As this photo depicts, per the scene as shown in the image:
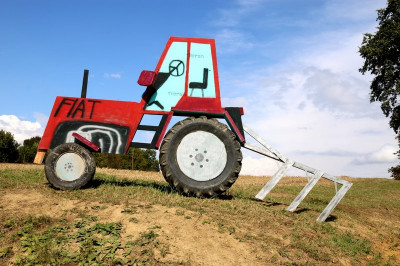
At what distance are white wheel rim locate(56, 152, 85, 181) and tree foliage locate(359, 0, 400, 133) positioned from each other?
22.9 m

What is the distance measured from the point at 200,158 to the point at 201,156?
0.17ft

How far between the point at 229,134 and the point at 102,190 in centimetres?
336

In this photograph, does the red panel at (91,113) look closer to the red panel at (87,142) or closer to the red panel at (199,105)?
the red panel at (87,142)

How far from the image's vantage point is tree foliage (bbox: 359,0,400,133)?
977 inches

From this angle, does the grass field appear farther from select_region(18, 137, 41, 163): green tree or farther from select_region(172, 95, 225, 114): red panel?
select_region(18, 137, 41, 163): green tree

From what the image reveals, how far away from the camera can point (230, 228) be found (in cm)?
638

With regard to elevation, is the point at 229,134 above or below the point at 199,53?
below

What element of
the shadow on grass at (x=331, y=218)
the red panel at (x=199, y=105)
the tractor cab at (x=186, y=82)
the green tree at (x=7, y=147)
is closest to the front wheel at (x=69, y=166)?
the tractor cab at (x=186, y=82)

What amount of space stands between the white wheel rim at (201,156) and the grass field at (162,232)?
62cm

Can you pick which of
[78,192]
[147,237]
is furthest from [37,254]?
[78,192]

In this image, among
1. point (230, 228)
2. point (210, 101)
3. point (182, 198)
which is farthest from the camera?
point (210, 101)

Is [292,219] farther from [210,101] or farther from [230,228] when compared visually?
[210,101]

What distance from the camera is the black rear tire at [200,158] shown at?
804cm

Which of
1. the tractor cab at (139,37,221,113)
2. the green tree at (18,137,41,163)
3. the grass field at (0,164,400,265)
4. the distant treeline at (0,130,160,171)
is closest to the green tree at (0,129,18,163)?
the distant treeline at (0,130,160,171)
